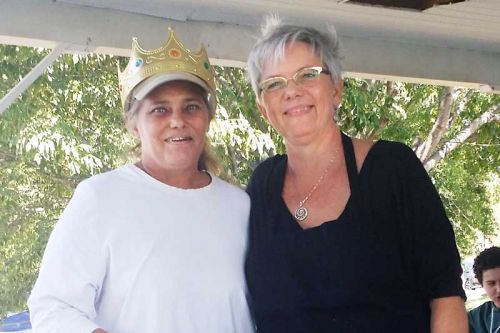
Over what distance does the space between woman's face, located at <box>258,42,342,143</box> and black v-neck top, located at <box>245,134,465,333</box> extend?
0.57 ft

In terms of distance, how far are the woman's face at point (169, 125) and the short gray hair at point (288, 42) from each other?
0.19 metres

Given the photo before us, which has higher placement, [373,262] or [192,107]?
[192,107]

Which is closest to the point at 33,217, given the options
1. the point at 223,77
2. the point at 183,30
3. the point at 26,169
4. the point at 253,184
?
the point at 26,169

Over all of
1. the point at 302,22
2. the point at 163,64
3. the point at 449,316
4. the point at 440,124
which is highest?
the point at 440,124

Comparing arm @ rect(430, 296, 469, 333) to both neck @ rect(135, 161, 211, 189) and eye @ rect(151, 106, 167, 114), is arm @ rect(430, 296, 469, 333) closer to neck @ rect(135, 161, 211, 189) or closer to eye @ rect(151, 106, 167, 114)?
neck @ rect(135, 161, 211, 189)

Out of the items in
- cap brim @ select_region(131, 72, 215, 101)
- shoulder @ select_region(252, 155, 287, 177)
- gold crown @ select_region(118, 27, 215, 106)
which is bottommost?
shoulder @ select_region(252, 155, 287, 177)

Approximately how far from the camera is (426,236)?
5.88 ft

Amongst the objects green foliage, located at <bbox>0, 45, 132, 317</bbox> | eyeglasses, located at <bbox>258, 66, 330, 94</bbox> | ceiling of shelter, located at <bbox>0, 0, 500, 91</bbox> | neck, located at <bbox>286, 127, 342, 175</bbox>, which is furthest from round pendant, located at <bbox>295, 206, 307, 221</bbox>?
green foliage, located at <bbox>0, 45, 132, 317</bbox>

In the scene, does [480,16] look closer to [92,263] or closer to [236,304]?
[236,304]

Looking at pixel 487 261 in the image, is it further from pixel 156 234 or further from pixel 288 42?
pixel 156 234

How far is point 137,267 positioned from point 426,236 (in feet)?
2.30

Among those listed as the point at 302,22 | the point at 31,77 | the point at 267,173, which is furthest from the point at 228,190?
the point at 302,22

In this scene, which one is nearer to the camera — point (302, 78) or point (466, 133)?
point (302, 78)

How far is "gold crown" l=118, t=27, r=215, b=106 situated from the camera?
6.44ft
